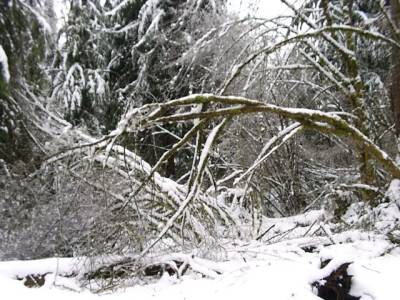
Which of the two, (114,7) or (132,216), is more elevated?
(114,7)

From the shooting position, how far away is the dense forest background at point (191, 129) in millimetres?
6949

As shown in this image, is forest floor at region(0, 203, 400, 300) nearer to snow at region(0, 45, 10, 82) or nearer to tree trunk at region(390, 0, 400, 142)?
tree trunk at region(390, 0, 400, 142)

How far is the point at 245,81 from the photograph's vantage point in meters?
9.52

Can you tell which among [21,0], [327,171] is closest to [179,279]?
[21,0]

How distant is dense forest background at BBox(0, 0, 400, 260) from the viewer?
695cm

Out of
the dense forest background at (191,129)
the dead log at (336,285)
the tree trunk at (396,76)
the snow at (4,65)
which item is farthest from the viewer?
the tree trunk at (396,76)

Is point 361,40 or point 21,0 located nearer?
point 21,0

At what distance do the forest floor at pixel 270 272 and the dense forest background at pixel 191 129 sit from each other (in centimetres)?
59

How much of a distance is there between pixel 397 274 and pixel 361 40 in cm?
885

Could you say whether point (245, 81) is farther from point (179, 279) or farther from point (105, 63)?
point (105, 63)

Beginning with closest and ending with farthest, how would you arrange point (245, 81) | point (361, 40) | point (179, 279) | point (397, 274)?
point (397, 274) < point (179, 279) < point (245, 81) < point (361, 40)

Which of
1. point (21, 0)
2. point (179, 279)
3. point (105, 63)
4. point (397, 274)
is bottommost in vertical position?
point (179, 279)

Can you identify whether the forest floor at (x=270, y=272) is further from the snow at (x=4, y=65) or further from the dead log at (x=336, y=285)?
the snow at (x=4, y=65)

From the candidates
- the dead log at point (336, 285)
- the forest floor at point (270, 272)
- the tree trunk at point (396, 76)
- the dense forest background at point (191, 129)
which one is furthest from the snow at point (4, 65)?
the tree trunk at point (396, 76)
